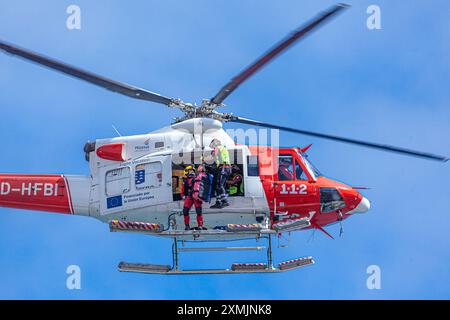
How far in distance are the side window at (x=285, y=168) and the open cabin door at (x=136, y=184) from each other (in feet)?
9.09

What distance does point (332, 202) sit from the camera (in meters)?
24.3

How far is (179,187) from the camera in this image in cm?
2403

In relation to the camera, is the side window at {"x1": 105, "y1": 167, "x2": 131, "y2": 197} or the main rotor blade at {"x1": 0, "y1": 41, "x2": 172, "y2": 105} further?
the side window at {"x1": 105, "y1": 167, "x2": 131, "y2": 197}

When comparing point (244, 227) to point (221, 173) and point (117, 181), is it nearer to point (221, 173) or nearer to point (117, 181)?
point (221, 173)

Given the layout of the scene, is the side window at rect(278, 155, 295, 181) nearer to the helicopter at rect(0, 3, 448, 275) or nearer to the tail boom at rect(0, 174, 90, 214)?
the helicopter at rect(0, 3, 448, 275)

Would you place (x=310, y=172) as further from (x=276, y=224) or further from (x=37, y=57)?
(x=37, y=57)

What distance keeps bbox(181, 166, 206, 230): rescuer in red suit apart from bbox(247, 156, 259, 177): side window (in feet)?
4.26

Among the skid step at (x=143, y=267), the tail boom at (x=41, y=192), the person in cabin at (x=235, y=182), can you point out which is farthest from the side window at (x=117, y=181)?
the person in cabin at (x=235, y=182)

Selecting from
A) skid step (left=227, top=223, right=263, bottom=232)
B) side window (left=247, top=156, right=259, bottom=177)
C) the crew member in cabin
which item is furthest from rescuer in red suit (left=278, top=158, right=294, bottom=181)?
skid step (left=227, top=223, right=263, bottom=232)

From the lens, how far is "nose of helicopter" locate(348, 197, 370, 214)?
24.6 metres

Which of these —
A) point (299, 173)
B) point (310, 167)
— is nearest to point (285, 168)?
point (299, 173)

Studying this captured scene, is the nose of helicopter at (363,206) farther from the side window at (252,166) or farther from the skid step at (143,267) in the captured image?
the skid step at (143,267)

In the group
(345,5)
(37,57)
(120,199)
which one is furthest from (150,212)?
(345,5)

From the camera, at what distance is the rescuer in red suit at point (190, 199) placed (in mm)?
23594
